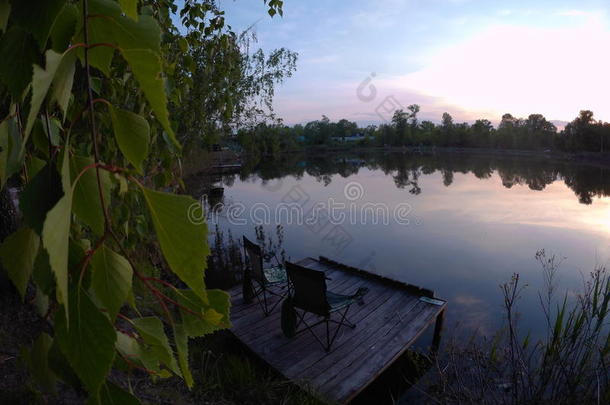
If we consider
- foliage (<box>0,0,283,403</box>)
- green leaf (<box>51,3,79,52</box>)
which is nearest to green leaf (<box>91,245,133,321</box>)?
foliage (<box>0,0,283,403</box>)

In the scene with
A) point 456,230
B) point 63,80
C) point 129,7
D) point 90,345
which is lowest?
point 456,230

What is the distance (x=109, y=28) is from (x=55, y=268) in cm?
29

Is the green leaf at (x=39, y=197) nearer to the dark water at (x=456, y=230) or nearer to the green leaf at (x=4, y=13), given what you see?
the green leaf at (x=4, y=13)

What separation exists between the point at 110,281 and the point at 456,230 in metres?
18.1

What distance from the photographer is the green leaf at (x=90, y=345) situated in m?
0.28

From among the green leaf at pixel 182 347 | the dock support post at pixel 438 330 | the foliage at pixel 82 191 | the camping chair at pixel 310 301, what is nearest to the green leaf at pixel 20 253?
the foliage at pixel 82 191

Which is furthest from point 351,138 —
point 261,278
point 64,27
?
point 64,27

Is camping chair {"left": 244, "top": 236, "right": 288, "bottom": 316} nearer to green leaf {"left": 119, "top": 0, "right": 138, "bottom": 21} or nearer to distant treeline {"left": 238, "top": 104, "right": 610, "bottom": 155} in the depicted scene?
green leaf {"left": 119, "top": 0, "right": 138, "bottom": 21}

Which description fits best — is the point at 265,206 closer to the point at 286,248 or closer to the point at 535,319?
Answer: the point at 286,248

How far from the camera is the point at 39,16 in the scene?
1.01 ft

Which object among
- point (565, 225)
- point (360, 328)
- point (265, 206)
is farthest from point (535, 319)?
point (265, 206)

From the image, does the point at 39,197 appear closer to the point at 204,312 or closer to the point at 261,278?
the point at 204,312

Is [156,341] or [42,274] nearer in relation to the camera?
[42,274]

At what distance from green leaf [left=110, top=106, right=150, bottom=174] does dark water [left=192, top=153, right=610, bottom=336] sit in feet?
22.7
